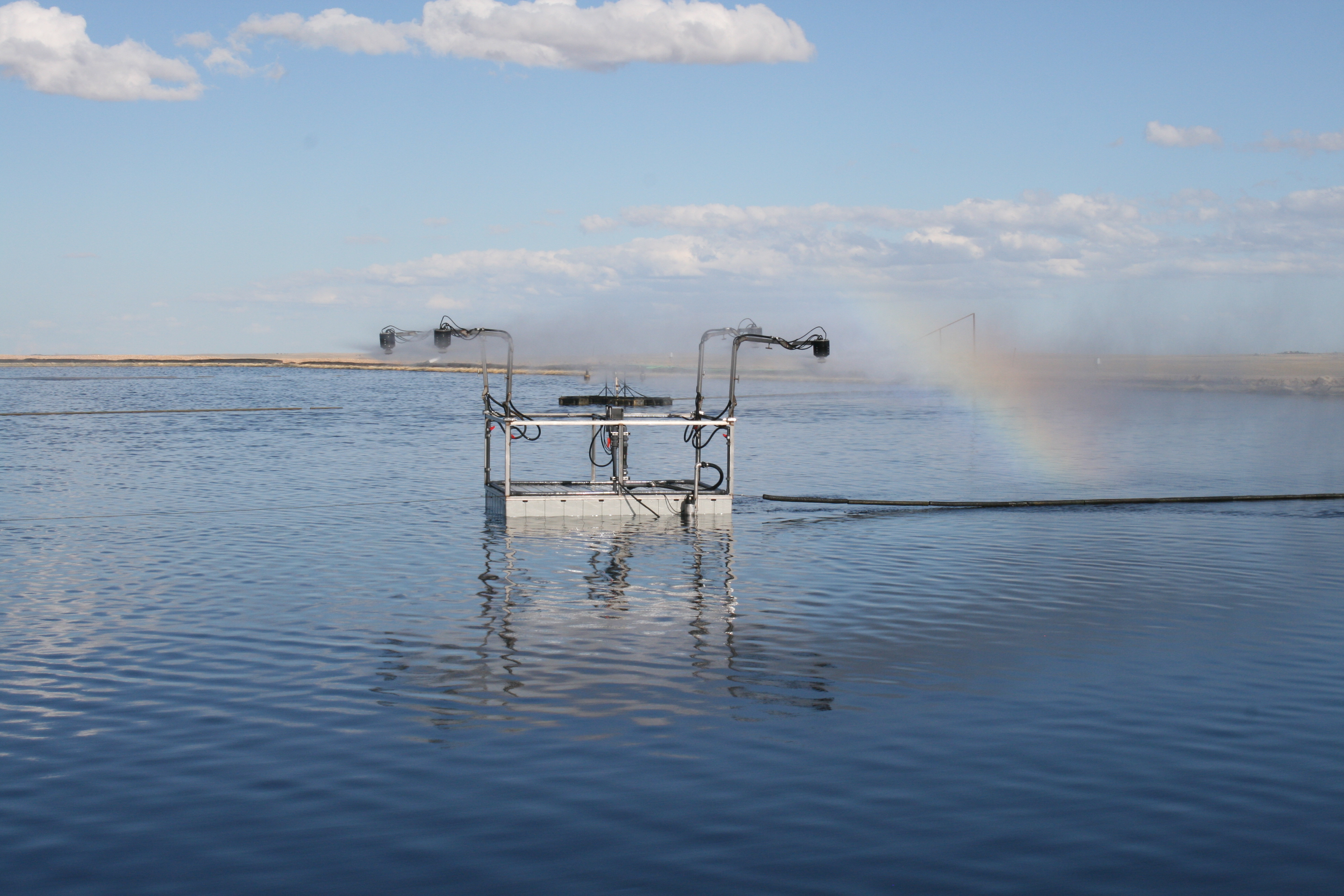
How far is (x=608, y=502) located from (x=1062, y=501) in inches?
787

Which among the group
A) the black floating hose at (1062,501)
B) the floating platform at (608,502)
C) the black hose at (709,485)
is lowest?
the black floating hose at (1062,501)

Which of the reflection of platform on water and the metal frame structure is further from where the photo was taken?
the metal frame structure

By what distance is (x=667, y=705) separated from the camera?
63.3ft

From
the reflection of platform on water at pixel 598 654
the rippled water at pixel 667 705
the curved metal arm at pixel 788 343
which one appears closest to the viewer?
the rippled water at pixel 667 705

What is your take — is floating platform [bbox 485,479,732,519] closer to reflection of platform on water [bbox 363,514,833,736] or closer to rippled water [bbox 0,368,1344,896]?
rippled water [bbox 0,368,1344,896]

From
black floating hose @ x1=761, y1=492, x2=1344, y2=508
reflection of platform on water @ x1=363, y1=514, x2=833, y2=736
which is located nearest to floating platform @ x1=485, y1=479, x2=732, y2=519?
reflection of platform on water @ x1=363, y1=514, x2=833, y2=736

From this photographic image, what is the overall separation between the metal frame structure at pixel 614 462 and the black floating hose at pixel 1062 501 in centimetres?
705

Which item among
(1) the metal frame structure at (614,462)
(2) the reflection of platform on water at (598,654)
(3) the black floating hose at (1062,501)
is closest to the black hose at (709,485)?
(1) the metal frame structure at (614,462)

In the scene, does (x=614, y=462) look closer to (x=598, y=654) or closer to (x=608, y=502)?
(x=608, y=502)

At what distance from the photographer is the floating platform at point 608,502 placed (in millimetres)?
41781

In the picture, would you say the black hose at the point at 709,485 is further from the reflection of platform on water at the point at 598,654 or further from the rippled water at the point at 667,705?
the reflection of platform on water at the point at 598,654

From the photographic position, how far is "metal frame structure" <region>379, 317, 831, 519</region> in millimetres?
39844

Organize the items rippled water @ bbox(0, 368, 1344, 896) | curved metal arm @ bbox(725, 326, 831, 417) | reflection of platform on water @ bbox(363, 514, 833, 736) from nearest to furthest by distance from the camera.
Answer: rippled water @ bbox(0, 368, 1344, 896), reflection of platform on water @ bbox(363, 514, 833, 736), curved metal arm @ bbox(725, 326, 831, 417)

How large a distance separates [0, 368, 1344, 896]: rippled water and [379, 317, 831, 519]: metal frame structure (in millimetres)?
1144
